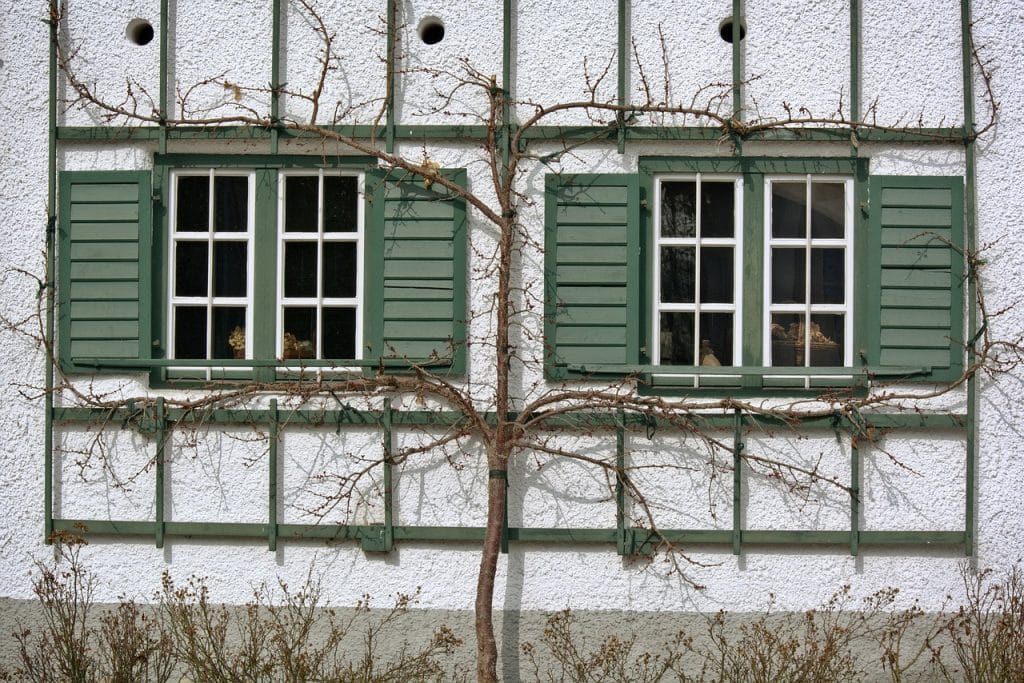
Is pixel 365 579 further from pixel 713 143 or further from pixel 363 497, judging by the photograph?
pixel 713 143

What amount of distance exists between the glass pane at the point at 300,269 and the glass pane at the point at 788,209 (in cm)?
265

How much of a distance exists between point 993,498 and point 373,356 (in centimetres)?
354

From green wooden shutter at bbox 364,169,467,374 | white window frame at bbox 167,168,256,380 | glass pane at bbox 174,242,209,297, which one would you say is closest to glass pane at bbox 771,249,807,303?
green wooden shutter at bbox 364,169,467,374

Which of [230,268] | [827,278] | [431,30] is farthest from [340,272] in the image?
[827,278]

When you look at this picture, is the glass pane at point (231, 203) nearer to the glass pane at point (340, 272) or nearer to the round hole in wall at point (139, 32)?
the glass pane at point (340, 272)

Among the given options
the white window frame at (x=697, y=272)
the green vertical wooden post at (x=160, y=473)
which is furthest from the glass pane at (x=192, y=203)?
the white window frame at (x=697, y=272)

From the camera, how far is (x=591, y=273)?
6426mm

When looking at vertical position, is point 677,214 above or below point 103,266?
above

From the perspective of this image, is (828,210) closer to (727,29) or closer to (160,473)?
(727,29)

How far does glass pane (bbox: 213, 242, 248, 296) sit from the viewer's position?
6633 millimetres

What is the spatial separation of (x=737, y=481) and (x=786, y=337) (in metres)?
0.88

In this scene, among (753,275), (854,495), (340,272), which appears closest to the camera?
(854,495)

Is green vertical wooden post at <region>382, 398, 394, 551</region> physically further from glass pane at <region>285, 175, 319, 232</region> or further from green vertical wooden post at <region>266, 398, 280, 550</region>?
glass pane at <region>285, 175, 319, 232</region>

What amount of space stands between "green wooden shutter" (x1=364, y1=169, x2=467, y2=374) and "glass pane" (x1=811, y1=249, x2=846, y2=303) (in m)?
2.00
